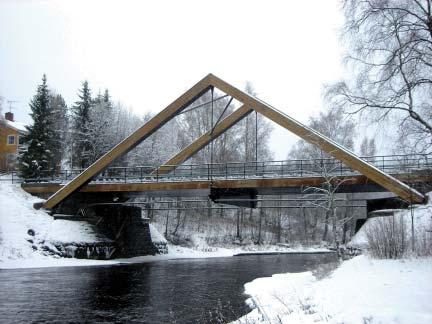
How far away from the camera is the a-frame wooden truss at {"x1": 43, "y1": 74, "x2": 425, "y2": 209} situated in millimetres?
25719

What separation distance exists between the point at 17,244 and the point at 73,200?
23.5 feet

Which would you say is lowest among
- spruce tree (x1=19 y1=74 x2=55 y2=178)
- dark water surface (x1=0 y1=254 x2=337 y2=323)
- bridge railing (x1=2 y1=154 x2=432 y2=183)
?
dark water surface (x1=0 y1=254 x2=337 y2=323)

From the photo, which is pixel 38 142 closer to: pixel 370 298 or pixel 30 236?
pixel 30 236

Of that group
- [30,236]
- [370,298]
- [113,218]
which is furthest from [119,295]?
[113,218]

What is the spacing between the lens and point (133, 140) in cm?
3275

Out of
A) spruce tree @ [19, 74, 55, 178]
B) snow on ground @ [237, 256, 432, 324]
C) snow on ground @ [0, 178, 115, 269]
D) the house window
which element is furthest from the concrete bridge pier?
the house window

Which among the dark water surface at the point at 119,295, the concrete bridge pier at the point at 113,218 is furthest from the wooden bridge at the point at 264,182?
the dark water surface at the point at 119,295

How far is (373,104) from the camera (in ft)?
49.9

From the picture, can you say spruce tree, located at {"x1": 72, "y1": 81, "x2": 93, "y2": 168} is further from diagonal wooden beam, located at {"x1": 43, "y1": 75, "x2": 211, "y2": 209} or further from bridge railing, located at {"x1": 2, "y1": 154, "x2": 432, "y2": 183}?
diagonal wooden beam, located at {"x1": 43, "y1": 75, "x2": 211, "y2": 209}

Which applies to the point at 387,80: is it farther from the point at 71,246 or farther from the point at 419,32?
the point at 71,246

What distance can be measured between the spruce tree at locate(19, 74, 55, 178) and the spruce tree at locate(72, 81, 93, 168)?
4196mm

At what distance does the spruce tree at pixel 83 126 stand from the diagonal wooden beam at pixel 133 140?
1835cm

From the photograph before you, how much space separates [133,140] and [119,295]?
16.6 meters

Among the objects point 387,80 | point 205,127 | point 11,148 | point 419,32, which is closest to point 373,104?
point 387,80
